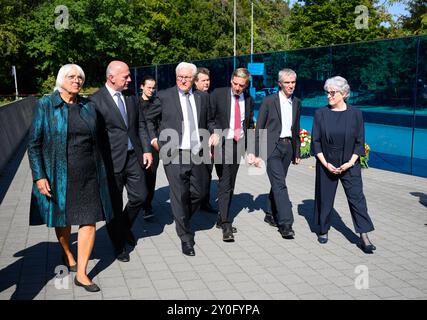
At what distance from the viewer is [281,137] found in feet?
19.6

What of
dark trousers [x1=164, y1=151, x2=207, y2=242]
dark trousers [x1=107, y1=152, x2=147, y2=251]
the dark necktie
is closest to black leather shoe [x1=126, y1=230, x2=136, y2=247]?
dark trousers [x1=107, y1=152, x2=147, y2=251]

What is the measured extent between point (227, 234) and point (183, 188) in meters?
0.90

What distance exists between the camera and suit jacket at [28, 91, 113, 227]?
3.97m

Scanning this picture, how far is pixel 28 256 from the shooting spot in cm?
518

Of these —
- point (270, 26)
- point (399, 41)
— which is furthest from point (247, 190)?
point (270, 26)

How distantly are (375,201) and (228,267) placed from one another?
151 inches

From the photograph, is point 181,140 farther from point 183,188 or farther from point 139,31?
point 139,31

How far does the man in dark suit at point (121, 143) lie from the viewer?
484 centimetres

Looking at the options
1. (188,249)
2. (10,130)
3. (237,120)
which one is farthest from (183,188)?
(10,130)

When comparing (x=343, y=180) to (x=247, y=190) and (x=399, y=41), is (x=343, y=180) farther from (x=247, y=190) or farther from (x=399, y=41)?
(x=399, y=41)

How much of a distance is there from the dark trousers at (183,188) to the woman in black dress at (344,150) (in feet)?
4.65

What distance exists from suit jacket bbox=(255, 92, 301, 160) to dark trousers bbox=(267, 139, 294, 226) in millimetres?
79

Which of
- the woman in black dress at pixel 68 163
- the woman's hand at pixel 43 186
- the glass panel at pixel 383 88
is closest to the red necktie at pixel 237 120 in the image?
the woman in black dress at pixel 68 163

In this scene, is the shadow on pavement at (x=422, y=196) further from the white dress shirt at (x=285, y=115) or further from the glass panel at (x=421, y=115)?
the white dress shirt at (x=285, y=115)
